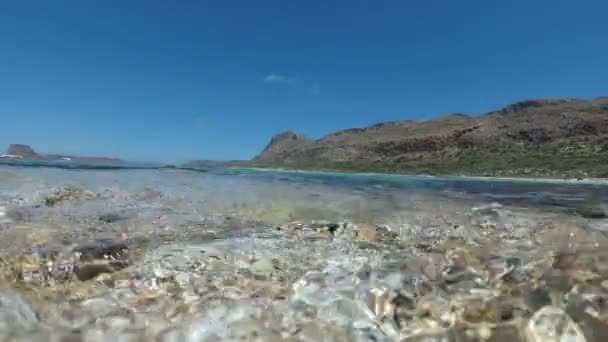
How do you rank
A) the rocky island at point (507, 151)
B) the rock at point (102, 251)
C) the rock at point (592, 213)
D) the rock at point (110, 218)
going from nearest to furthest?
1. the rock at point (102, 251)
2. the rock at point (110, 218)
3. the rock at point (592, 213)
4. the rocky island at point (507, 151)

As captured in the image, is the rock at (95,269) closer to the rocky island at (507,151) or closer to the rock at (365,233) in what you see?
the rock at (365,233)

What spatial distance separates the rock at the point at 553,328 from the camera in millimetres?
2906

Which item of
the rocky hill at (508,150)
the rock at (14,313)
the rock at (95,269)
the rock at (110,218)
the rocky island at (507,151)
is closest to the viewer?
the rock at (14,313)

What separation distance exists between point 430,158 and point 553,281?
139944 millimetres

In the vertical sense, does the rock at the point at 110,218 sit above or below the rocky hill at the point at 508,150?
below

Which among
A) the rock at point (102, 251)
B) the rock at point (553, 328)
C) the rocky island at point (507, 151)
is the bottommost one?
the rock at point (553, 328)

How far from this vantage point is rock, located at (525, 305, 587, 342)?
114 inches

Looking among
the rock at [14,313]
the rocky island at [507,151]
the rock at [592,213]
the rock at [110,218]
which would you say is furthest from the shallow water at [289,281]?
the rocky island at [507,151]

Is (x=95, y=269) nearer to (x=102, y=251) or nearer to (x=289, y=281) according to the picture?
(x=102, y=251)

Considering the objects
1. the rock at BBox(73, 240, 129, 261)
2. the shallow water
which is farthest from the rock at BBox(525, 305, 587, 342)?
the rock at BBox(73, 240, 129, 261)

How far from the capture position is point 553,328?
302cm

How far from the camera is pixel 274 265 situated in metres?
4.64

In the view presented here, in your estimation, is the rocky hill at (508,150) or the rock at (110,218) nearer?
the rock at (110,218)

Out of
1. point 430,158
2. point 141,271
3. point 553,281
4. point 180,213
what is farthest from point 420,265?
point 430,158
